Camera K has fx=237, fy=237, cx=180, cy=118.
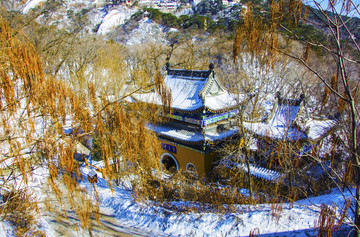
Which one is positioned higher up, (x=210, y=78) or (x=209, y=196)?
(x=210, y=78)

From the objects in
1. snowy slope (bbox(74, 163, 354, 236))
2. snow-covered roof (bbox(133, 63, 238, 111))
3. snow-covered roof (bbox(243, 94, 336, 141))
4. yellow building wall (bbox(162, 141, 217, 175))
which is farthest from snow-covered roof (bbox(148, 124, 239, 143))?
snowy slope (bbox(74, 163, 354, 236))

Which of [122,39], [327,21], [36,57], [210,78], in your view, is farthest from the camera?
[122,39]

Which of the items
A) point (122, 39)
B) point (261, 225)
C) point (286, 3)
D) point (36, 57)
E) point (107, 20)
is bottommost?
point (261, 225)

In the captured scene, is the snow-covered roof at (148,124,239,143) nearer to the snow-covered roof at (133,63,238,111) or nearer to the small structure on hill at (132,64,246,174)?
the small structure on hill at (132,64,246,174)

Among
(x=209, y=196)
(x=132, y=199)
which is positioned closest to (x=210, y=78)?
(x=209, y=196)

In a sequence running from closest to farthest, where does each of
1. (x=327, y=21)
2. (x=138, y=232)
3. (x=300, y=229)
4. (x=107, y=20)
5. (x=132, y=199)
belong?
1. (x=327, y=21)
2. (x=300, y=229)
3. (x=138, y=232)
4. (x=132, y=199)
5. (x=107, y=20)

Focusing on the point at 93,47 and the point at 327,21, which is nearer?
the point at 327,21

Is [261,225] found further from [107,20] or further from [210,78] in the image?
[107,20]

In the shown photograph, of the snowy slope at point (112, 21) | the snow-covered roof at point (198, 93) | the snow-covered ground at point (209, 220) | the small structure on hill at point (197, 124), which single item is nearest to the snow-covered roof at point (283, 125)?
the small structure on hill at point (197, 124)
